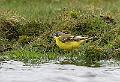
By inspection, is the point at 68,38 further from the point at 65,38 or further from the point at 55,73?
the point at 55,73

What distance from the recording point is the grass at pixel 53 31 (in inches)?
498

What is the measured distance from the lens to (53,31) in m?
14.4

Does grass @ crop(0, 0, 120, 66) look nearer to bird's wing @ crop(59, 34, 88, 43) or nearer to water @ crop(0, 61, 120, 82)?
bird's wing @ crop(59, 34, 88, 43)

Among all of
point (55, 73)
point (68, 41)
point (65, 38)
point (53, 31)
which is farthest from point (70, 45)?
point (55, 73)

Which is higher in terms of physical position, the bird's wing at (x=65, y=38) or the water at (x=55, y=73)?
the bird's wing at (x=65, y=38)

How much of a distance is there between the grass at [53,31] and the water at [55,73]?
0.54 m

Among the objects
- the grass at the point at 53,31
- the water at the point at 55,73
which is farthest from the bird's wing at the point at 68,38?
the water at the point at 55,73

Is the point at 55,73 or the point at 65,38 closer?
the point at 55,73

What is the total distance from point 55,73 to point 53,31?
348 cm

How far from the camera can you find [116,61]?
12.3 metres

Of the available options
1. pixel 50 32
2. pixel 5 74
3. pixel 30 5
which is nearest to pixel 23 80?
pixel 5 74

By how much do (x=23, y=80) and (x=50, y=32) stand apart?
13.6 feet

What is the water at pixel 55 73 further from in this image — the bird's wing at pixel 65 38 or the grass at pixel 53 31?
the bird's wing at pixel 65 38

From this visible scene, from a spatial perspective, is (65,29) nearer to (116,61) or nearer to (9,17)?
(9,17)
